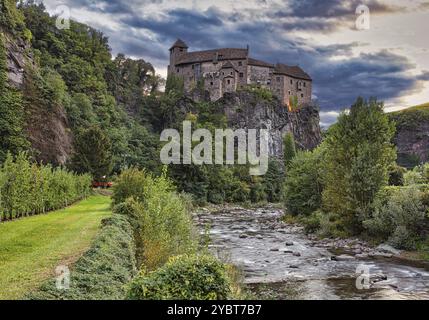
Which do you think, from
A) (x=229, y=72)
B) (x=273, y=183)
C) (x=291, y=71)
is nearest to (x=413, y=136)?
(x=291, y=71)

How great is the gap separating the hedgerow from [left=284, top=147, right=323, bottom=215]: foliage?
26363 millimetres

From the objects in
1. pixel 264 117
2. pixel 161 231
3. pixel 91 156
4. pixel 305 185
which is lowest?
pixel 161 231

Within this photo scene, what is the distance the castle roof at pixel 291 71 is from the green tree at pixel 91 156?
288 ft

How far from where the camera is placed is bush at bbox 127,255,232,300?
955 cm

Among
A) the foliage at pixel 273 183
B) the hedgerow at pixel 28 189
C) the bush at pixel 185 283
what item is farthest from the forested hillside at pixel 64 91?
the bush at pixel 185 283

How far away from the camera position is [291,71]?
14775cm

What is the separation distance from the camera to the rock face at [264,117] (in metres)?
132

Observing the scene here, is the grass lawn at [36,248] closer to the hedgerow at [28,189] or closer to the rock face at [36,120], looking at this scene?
the hedgerow at [28,189]

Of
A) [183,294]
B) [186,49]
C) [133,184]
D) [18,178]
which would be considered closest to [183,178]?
[133,184]

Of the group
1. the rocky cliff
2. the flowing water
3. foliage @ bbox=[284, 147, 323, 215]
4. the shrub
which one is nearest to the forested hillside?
the rocky cliff

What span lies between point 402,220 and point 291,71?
401ft

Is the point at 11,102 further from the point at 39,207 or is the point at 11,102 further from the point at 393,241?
the point at 393,241

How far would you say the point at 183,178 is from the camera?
73.4m

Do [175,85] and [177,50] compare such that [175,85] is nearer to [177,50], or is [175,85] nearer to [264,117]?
[177,50]
